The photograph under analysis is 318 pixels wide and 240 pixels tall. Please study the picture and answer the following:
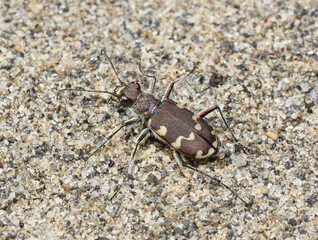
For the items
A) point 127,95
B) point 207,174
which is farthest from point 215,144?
point 127,95

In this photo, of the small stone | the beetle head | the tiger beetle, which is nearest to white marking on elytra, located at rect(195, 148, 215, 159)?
the tiger beetle

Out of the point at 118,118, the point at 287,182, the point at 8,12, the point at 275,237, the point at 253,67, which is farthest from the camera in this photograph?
the point at 8,12

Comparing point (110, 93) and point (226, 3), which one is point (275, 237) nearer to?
point (110, 93)

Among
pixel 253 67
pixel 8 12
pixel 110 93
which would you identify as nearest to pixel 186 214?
pixel 110 93

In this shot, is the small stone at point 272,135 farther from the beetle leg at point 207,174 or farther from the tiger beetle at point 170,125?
the beetle leg at point 207,174

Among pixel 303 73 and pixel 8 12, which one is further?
pixel 8 12

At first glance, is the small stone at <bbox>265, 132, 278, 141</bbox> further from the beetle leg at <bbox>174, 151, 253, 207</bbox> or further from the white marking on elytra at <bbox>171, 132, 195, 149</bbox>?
the white marking on elytra at <bbox>171, 132, 195, 149</bbox>

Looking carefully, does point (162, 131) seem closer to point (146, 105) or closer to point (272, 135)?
point (146, 105)
